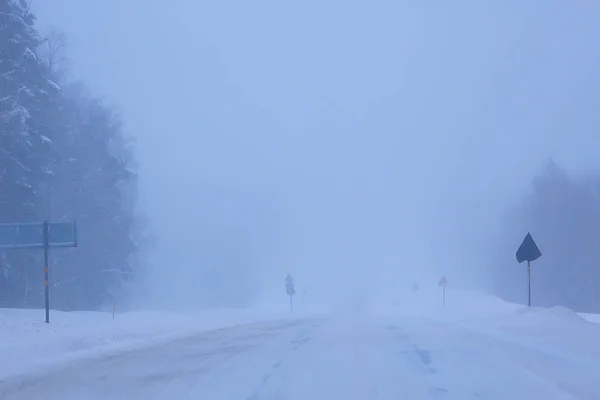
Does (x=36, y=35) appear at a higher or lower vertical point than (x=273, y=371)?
higher

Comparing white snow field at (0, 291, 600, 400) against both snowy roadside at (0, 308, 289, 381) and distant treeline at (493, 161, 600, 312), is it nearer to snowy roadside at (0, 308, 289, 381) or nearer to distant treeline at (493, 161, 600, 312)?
snowy roadside at (0, 308, 289, 381)

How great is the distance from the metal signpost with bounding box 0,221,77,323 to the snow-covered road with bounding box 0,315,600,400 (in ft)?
25.8

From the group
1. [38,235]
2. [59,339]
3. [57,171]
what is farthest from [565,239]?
[59,339]

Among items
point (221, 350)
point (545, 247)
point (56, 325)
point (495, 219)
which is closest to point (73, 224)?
point (56, 325)

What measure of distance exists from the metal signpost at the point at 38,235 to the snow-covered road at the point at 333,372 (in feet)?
25.8

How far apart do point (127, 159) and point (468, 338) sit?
3649 centimetres

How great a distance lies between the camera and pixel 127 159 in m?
51.5

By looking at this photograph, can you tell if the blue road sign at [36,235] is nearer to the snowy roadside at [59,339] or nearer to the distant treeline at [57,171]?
the snowy roadside at [59,339]

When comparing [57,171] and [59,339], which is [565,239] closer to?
[57,171]

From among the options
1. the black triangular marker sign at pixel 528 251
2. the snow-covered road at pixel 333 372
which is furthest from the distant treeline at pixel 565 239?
the snow-covered road at pixel 333 372

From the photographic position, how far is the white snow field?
1117cm

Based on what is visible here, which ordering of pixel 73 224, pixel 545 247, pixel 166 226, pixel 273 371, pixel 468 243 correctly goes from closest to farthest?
pixel 273 371 < pixel 73 224 < pixel 545 247 < pixel 468 243 < pixel 166 226

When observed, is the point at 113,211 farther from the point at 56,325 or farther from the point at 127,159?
the point at 56,325

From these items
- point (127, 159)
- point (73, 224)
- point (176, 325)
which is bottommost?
point (176, 325)
